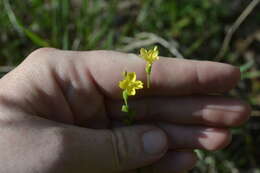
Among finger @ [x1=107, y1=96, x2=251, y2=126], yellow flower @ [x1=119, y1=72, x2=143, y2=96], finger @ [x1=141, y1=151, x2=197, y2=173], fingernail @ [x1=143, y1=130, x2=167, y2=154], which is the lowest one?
finger @ [x1=141, y1=151, x2=197, y2=173]

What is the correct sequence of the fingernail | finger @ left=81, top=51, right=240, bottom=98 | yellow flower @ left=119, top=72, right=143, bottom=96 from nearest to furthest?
yellow flower @ left=119, top=72, right=143, bottom=96
the fingernail
finger @ left=81, top=51, right=240, bottom=98

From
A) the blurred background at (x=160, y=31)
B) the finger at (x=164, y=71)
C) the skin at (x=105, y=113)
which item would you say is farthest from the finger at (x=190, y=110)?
the blurred background at (x=160, y=31)

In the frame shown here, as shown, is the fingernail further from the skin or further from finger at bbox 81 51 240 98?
finger at bbox 81 51 240 98

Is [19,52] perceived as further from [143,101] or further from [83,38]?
[143,101]

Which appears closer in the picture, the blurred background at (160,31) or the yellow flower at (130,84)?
the yellow flower at (130,84)

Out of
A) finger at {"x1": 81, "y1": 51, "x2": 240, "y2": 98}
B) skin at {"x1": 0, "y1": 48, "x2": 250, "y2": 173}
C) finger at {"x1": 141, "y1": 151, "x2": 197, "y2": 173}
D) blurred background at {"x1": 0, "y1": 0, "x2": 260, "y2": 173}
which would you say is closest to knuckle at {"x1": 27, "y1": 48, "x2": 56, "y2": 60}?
skin at {"x1": 0, "y1": 48, "x2": 250, "y2": 173}

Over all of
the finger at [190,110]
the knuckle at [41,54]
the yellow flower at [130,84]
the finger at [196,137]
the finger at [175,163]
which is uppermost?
the knuckle at [41,54]

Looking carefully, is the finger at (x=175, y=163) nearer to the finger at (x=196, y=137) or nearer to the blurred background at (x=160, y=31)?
the finger at (x=196, y=137)

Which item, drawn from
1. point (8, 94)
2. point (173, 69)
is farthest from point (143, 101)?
point (8, 94)
